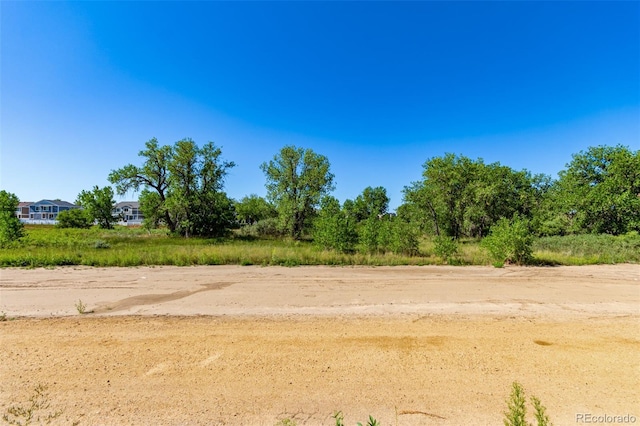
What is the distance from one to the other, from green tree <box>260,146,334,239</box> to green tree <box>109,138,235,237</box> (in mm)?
8604

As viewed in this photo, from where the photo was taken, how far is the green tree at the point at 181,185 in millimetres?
40678

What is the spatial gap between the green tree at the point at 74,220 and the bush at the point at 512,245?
224ft

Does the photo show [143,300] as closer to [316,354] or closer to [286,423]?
[316,354]

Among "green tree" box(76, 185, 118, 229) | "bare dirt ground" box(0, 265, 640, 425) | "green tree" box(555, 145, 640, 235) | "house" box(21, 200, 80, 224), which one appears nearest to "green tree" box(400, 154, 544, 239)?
"green tree" box(555, 145, 640, 235)

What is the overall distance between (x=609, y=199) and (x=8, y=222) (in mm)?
53725

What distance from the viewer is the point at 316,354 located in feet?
15.9

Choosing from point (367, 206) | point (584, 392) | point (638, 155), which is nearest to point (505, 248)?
point (584, 392)

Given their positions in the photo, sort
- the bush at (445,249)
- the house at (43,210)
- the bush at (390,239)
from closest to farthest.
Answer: the bush at (445,249), the bush at (390,239), the house at (43,210)

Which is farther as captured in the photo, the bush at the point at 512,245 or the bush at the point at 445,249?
the bush at the point at 445,249

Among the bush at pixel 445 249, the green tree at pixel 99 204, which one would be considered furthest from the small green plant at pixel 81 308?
the green tree at pixel 99 204

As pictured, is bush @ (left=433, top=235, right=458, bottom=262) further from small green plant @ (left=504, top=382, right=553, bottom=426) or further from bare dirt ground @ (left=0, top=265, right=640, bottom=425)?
small green plant @ (left=504, top=382, right=553, bottom=426)

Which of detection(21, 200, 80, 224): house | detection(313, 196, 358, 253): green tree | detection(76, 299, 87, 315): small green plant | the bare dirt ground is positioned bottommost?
the bare dirt ground

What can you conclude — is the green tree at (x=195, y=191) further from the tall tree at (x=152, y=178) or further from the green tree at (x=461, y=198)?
the green tree at (x=461, y=198)

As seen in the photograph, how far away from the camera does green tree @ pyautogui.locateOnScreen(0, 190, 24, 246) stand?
21.6 metres
